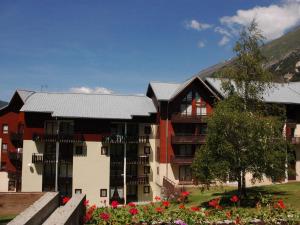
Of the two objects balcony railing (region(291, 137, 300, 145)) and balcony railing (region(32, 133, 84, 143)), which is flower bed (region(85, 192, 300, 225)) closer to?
balcony railing (region(32, 133, 84, 143))

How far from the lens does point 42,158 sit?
43.5 metres

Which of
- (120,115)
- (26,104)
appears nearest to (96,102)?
(120,115)

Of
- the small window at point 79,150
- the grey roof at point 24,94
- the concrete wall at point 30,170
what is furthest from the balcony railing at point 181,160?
the grey roof at point 24,94

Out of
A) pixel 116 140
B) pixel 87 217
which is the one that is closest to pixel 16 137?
pixel 116 140

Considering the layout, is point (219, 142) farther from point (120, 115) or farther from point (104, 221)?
point (120, 115)

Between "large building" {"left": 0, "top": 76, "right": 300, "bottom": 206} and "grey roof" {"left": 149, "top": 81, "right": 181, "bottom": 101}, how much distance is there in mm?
130

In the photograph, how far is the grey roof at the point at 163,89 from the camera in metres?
45.3

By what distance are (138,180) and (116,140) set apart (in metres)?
5.95

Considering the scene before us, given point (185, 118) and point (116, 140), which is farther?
point (185, 118)

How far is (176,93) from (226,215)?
1222 inches

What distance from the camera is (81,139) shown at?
44.3 meters

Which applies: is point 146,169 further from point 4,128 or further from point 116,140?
point 4,128

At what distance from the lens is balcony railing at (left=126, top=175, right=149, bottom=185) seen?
45469 mm

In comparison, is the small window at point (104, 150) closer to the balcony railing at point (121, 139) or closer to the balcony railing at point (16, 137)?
the balcony railing at point (121, 139)
